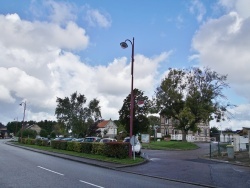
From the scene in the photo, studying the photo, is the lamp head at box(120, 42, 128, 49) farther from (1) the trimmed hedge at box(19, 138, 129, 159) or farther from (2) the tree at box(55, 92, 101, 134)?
(2) the tree at box(55, 92, 101, 134)

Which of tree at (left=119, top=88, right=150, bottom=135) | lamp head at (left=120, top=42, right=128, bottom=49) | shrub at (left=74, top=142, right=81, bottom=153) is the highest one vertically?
lamp head at (left=120, top=42, right=128, bottom=49)

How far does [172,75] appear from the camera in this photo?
194 ft

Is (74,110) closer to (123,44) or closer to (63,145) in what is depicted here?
(63,145)

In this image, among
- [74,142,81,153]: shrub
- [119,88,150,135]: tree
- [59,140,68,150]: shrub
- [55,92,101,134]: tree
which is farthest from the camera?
[55,92,101,134]: tree

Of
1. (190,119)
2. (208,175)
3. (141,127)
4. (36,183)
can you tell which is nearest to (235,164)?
(208,175)


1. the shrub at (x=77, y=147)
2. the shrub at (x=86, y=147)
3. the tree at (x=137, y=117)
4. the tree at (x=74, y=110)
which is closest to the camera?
the shrub at (x=86, y=147)

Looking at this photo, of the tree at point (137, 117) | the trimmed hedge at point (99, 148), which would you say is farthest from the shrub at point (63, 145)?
the tree at point (137, 117)

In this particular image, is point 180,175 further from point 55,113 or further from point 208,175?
point 55,113

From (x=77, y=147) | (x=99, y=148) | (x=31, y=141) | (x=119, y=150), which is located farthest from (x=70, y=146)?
(x=31, y=141)

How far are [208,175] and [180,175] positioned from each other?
1515mm

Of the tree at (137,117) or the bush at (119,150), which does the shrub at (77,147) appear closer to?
the bush at (119,150)

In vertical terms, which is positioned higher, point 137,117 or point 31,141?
point 137,117

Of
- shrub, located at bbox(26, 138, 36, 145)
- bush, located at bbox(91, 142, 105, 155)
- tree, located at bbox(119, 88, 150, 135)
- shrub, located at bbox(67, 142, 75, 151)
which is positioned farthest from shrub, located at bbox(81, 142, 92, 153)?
tree, located at bbox(119, 88, 150, 135)

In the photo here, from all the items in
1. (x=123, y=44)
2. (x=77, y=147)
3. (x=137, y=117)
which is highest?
(x=123, y=44)
